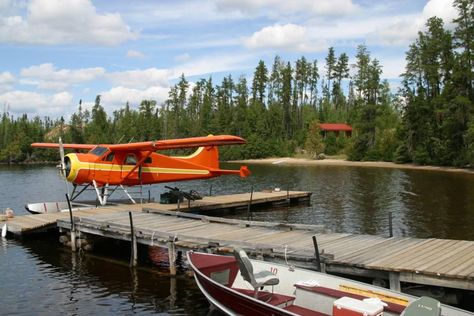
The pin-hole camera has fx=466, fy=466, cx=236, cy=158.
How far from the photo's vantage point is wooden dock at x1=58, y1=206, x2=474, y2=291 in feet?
29.0

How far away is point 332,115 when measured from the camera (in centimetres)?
9956

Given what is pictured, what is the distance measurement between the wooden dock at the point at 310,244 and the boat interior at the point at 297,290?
1.21 meters

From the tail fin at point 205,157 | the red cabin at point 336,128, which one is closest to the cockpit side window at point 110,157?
the tail fin at point 205,157

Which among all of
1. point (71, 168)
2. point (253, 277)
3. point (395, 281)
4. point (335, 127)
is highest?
point (335, 127)

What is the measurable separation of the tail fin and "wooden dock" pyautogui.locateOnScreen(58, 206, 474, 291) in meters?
7.54

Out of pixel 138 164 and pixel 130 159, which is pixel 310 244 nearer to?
pixel 138 164

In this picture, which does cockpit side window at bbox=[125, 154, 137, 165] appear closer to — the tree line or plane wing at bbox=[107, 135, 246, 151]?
plane wing at bbox=[107, 135, 246, 151]

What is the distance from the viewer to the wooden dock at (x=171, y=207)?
53.0 ft

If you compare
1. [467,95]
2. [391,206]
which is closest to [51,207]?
[391,206]

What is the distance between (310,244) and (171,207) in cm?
937

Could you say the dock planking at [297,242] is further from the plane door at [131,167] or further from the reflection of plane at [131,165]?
the plane door at [131,167]

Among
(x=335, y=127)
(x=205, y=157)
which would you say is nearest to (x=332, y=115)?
(x=335, y=127)

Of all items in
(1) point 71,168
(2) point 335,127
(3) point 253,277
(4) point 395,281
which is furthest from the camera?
(2) point 335,127

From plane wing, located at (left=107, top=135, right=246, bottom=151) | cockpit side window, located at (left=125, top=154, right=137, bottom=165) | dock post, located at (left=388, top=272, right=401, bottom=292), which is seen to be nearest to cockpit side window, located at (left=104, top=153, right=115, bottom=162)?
plane wing, located at (left=107, top=135, right=246, bottom=151)
